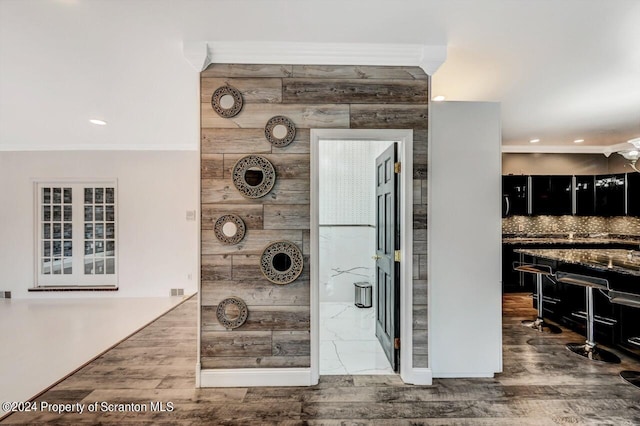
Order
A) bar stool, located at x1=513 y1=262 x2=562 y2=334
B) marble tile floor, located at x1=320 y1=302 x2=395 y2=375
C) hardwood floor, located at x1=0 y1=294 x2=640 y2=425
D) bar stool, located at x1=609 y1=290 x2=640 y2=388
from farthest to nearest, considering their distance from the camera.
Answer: bar stool, located at x1=513 y1=262 x2=562 y2=334, marble tile floor, located at x1=320 y1=302 x2=395 y2=375, bar stool, located at x1=609 y1=290 x2=640 y2=388, hardwood floor, located at x1=0 y1=294 x2=640 y2=425

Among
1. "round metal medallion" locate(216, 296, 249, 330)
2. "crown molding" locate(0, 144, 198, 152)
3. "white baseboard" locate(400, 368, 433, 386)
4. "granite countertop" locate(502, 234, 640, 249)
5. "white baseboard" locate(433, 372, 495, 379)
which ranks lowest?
"white baseboard" locate(433, 372, 495, 379)

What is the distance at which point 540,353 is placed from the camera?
3.23m

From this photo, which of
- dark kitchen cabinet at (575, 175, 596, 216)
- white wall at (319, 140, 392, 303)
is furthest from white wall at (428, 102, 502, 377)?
dark kitchen cabinet at (575, 175, 596, 216)

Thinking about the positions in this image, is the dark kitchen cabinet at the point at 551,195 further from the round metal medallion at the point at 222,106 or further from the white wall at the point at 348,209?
the round metal medallion at the point at 222,106

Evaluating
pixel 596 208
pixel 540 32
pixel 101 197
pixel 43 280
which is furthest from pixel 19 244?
pixel 596 208

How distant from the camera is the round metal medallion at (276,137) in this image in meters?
2.57

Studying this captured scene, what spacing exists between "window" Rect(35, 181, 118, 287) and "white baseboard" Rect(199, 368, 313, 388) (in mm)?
4178

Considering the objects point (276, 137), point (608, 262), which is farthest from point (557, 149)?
point (276, 137)

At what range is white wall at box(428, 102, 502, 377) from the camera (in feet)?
8.91

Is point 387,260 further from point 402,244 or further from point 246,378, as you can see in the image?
point 246,378

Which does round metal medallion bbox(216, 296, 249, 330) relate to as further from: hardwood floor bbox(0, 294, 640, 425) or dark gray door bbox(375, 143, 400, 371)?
dark gray door bbox(375, 143, 400, 371)

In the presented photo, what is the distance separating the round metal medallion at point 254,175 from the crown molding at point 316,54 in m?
0.83

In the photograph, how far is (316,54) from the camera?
256 cm

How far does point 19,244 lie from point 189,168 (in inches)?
131
